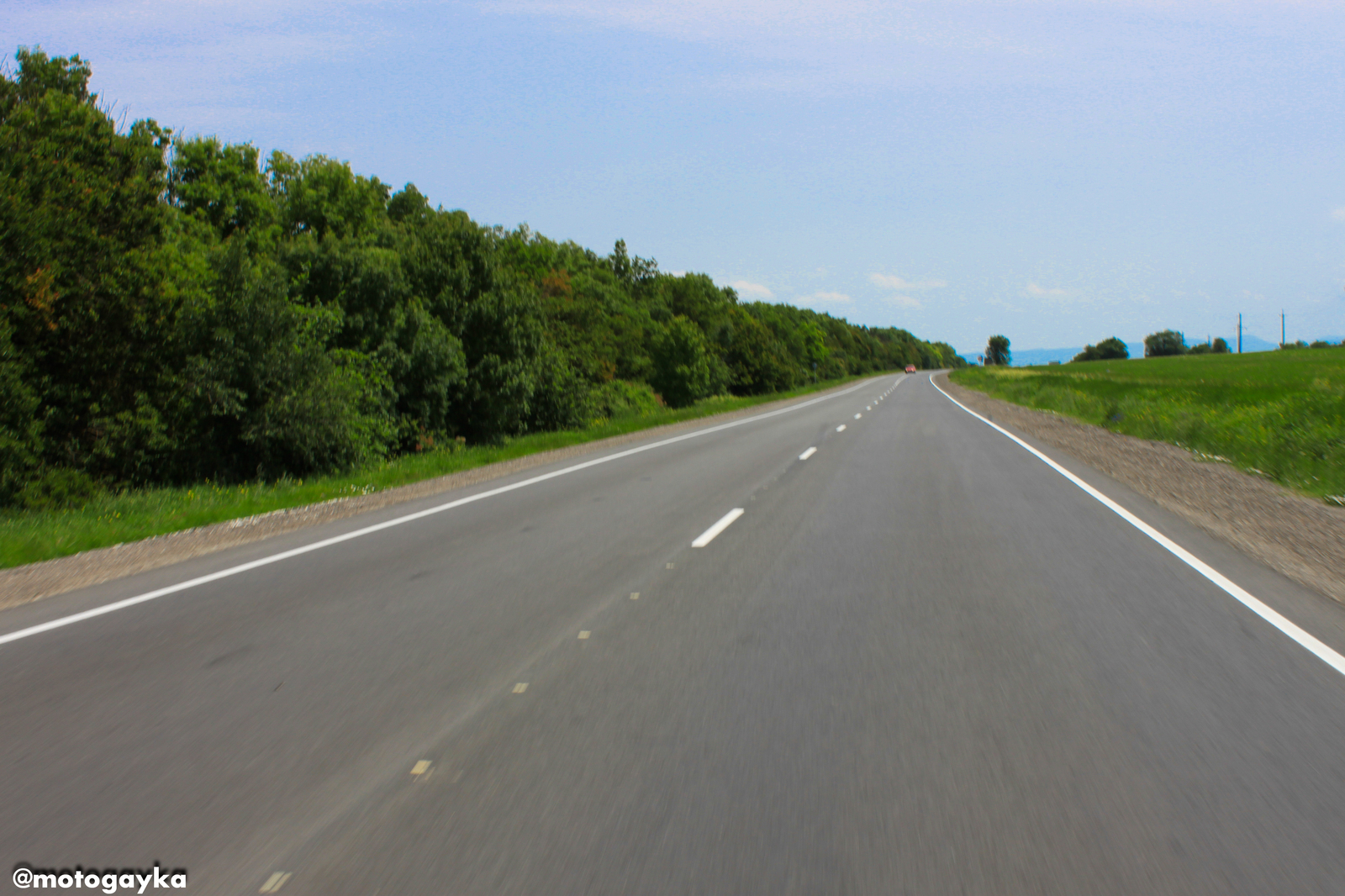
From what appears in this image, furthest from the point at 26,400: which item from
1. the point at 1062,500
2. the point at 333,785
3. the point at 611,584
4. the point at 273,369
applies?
the point at 1062,500

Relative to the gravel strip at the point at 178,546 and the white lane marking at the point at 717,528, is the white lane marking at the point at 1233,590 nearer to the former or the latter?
the white lane marking at the point at 717,528

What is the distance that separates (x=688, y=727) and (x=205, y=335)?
1761 centimetres

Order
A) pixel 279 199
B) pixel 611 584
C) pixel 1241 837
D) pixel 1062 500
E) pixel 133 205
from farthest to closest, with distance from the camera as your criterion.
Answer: pixel 279 199 < pixel 133 205 < pixel 1062 500 < pixel 611 584 < pixel 1241 837

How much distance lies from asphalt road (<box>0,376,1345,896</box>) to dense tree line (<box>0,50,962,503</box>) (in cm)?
1083

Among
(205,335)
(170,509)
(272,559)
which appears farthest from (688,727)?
(205,335)

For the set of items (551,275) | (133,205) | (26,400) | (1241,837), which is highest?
(551,275)

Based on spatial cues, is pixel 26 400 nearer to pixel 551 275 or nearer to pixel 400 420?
pixel 400 420

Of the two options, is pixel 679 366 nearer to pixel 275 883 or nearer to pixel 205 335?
pixel 205 335

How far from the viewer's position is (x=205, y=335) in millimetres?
18062

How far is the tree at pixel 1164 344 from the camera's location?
168 meters

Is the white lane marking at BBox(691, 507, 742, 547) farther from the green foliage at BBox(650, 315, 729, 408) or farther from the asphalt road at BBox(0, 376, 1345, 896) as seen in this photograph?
the green foliage at BBox(650, 315, 729, 408)

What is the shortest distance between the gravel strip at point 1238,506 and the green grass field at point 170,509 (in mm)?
11379

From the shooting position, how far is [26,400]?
1497cm

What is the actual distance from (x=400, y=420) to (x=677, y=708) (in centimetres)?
2279
